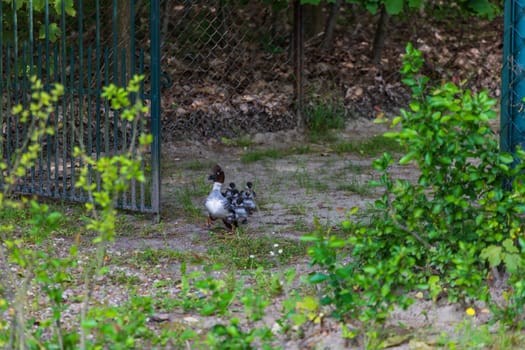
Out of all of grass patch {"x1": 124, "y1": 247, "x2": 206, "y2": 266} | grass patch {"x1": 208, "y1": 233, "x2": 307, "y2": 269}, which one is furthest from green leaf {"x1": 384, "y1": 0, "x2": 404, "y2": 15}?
grass patch {"x1": 124, "y1": 247, "x2": 206, "y2": 266}

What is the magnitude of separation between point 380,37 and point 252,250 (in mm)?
6788

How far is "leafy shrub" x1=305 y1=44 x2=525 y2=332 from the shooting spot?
4.80 m

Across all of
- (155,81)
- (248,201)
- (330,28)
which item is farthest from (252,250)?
(330,28)

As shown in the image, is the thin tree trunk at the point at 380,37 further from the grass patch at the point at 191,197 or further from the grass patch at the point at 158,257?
the grass patch at the point at 158,257

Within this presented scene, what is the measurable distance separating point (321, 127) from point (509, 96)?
5.73 meters

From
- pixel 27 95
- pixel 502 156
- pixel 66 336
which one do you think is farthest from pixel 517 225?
pixel 27 95

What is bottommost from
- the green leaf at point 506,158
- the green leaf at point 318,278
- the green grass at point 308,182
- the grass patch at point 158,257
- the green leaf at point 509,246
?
the grass patch at point 158,257

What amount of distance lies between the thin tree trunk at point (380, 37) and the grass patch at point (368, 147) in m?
2.44

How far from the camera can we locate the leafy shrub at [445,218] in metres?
4.80

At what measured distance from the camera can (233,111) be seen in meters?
11.3

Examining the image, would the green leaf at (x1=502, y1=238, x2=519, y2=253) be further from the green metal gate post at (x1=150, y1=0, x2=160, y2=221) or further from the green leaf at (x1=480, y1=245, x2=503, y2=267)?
the green metal gate post at (x1=150, y1=0, x2=160, y2=221)

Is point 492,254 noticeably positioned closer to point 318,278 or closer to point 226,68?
point 318,278

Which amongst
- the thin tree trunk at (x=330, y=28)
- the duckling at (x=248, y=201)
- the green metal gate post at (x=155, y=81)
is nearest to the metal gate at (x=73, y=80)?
the green metal gate post at (x=155, y=81)

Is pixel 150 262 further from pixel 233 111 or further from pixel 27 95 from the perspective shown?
pixel 233 111
